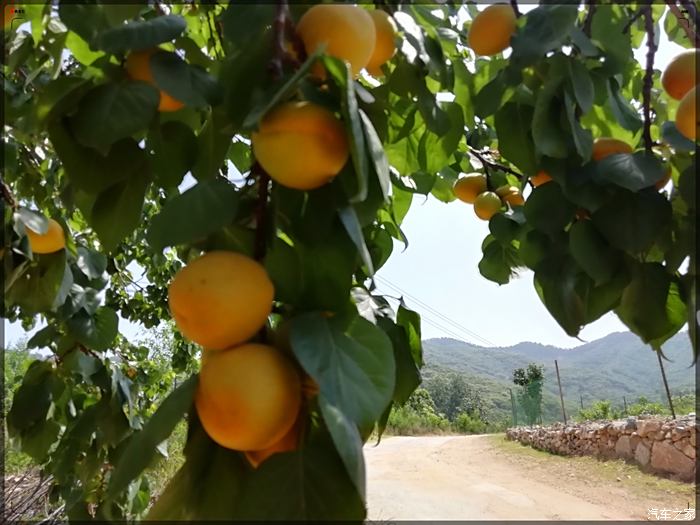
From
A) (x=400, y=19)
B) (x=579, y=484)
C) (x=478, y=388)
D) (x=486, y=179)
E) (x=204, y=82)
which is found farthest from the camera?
(x=478, y=388)

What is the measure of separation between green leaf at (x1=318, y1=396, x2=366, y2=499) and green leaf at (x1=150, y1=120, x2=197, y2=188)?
11.0 inches

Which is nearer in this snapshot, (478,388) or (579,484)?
(579,484)

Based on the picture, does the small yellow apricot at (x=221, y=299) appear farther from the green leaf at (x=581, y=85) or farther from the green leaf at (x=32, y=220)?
the green leaf at (x=32, y=220)

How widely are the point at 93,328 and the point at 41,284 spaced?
0.37 m

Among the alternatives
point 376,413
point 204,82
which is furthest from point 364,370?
point 204,82

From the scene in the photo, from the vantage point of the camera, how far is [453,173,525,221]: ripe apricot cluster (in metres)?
0.89

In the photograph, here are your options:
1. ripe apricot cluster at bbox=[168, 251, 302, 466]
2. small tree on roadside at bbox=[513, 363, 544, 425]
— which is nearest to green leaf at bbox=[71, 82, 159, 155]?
ripe apricot cluster at bbox=[168, 251, 302, 466]

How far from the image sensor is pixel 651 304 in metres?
0.54

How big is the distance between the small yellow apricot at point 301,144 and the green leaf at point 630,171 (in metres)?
0.28

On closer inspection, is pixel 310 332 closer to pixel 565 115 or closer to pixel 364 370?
pixel 364 370

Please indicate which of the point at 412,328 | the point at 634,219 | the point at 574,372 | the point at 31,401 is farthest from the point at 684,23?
the point at 574,372

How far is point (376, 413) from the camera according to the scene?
0.29 meters

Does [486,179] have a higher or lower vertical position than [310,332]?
higher

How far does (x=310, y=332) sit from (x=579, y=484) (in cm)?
736
